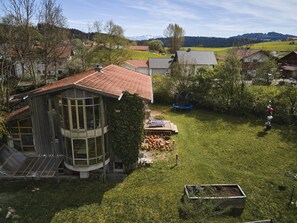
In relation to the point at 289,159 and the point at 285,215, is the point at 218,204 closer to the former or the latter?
the point at 285,215

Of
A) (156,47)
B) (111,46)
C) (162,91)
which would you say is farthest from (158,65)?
(156,47)

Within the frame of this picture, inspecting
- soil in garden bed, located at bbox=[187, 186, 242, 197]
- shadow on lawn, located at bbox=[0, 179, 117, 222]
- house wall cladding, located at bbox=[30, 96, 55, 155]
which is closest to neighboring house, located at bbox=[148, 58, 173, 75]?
house wall cladding, located at bbox=[30, 96, 55, 155]

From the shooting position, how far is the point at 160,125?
2092 centimetres

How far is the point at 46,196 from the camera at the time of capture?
40.1ft

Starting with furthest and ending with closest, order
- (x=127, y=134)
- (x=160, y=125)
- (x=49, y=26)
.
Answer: (x=49, y=26)
(x=160, y=125)
(x=127, y=134)

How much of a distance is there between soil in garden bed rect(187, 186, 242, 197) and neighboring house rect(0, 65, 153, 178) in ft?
17.6

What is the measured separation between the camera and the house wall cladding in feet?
45.7

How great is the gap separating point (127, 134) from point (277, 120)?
1660cm

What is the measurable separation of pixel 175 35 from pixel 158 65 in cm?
3703

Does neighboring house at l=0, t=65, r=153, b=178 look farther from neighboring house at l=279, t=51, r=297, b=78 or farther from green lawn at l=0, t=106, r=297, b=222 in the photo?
neighboring house at l=279, t=51, r=297, b=78

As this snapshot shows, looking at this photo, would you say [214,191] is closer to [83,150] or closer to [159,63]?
[83,150]

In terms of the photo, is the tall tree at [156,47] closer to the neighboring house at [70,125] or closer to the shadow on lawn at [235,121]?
the shadow on lawn at [235,121]

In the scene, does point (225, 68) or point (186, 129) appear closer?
point (186, 129)

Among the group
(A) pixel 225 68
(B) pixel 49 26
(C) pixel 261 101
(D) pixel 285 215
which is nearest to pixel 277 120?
(C) pixel 261 101
